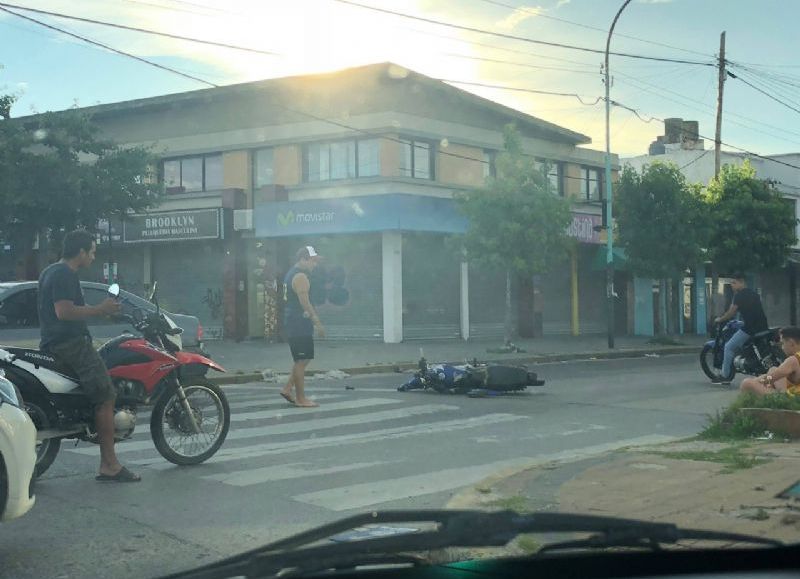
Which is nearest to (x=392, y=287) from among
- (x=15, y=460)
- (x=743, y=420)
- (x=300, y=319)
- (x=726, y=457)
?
(x=300, y=319)

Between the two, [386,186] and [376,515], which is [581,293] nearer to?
[386,186]

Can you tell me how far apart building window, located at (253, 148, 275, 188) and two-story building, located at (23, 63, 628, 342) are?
0.05 metres

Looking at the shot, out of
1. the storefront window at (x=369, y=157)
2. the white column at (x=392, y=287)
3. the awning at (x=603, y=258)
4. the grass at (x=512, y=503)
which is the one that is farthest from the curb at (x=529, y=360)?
the storefront window at (x=369, y=157)

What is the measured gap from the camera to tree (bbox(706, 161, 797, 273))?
3331 cm

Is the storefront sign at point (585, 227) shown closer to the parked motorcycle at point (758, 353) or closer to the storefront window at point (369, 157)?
the storefront window at point (369, 157)

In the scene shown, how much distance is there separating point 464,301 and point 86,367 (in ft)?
76.9

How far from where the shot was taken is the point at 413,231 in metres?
27.4

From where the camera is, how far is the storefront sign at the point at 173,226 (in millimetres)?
29500

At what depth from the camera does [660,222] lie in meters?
29.6

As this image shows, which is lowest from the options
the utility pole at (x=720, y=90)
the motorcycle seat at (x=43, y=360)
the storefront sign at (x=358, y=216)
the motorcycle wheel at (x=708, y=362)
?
the motorcycle wheel at (x=708, y=362)

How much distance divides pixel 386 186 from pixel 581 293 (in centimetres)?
1214

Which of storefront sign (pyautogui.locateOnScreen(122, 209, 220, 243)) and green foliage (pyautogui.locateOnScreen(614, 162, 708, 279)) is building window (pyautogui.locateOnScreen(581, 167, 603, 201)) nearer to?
green foliage (pyautogui.locateOnScreen(614, 162, 708, 279))

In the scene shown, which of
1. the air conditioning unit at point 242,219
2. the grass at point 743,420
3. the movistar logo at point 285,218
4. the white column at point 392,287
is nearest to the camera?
the grass at point 743,420

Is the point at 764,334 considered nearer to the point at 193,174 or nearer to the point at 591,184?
the point at 193,174
